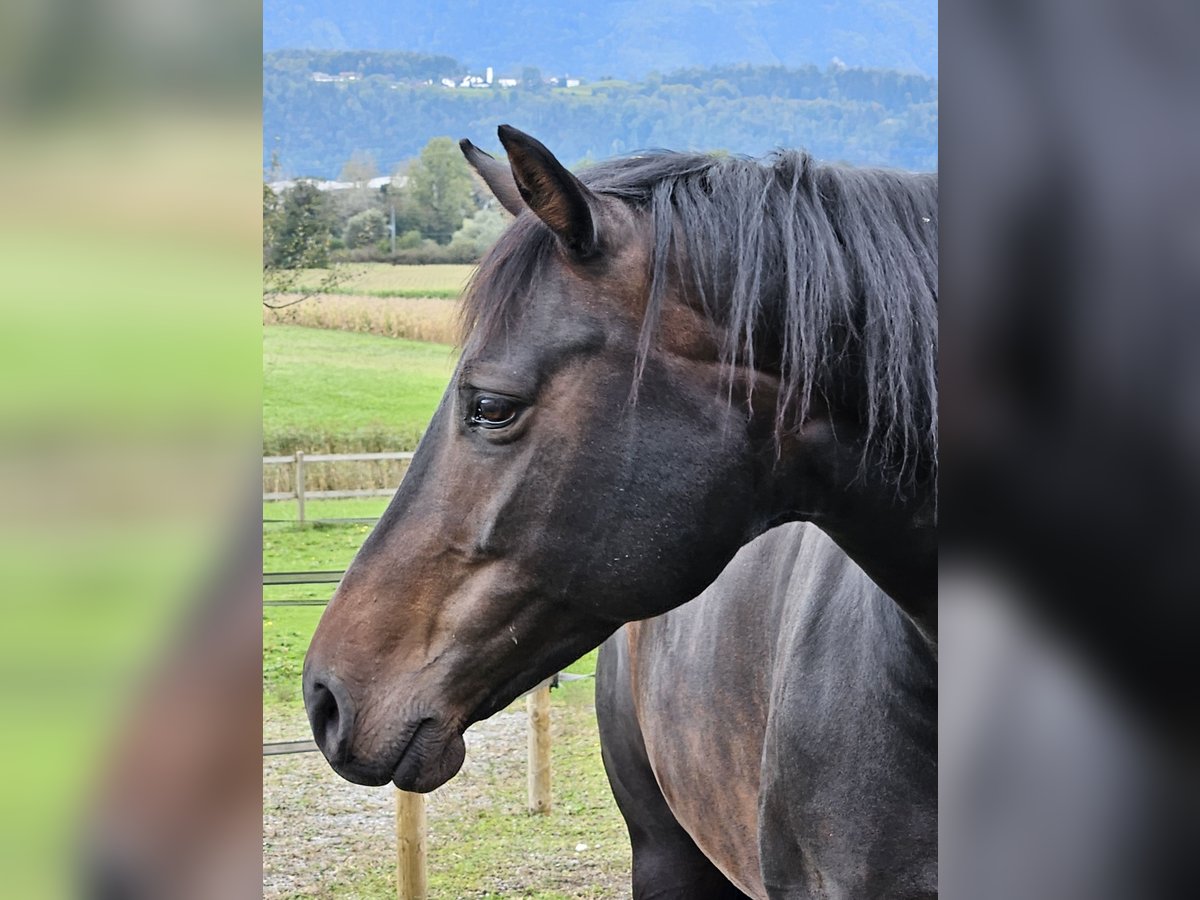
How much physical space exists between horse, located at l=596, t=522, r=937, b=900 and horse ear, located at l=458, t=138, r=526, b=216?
22.7 inches

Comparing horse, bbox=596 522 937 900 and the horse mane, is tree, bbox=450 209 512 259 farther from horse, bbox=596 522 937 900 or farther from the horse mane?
the horse mane

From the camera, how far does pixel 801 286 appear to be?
3.22ft

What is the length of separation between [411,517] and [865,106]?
9.57 meters

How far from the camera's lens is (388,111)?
32.2ft

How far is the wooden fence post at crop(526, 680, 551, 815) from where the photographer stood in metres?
4.51

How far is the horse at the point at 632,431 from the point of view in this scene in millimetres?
979

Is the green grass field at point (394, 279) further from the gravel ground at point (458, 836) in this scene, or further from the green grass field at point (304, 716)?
the gravel ground at point (458, 836)

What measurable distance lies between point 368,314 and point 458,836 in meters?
5.14

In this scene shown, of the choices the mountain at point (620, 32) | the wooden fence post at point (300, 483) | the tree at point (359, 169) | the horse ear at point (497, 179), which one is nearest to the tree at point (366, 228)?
the tree at point (359, 169)

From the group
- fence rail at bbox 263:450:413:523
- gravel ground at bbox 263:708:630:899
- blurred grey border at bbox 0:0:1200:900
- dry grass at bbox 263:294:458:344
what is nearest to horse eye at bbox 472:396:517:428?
blurred grey border at bbox 0:0:1200:900

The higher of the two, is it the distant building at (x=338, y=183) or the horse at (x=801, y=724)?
the distant building at (x=338, y=183)

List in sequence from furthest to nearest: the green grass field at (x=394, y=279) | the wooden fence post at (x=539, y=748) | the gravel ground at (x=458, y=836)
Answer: the green grass field at (x=394, y=279)
the wooden fence post at (x=539, y=748)
the gravel ground at (x=458, y=836)
